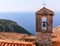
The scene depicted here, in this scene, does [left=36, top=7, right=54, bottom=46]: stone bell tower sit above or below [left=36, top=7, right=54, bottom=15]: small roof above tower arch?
below

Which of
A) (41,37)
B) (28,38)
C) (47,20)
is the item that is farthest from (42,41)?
(28,38)

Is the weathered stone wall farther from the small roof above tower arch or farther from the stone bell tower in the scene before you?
the small roof above tower arch

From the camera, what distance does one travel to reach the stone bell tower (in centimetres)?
1001

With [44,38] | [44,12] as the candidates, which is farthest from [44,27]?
[44,12]

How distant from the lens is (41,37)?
1007 cm

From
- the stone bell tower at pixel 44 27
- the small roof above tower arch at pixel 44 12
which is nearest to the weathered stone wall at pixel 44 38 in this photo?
the stone bell tower at pixel 44 27

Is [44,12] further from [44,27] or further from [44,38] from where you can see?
[44,38]

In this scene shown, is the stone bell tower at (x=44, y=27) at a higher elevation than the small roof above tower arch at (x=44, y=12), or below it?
below

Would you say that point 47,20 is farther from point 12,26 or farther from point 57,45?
point 12,26

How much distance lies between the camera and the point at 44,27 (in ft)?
33.3

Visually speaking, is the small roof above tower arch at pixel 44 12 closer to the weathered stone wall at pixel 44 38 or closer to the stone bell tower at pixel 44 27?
the stone bell tower at pixel 44 27

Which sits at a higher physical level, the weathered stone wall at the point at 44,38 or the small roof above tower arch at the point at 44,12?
the small roof above tower arch at the point at 44,12

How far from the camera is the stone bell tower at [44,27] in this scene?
10.0 metres

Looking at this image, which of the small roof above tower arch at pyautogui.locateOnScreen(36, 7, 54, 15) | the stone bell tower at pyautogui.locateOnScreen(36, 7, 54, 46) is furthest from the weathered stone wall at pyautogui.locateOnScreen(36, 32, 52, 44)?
the small roof above tower arch at pyautogui.locateOnScreen(36, 7, 54, 15)
